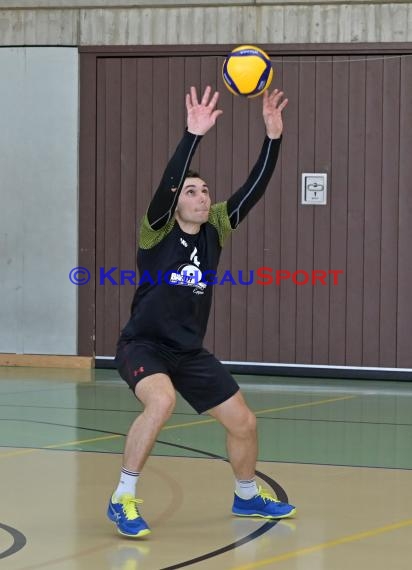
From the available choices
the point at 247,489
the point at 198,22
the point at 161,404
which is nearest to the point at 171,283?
the point at 161,404

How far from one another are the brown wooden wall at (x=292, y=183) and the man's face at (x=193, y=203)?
8392mm

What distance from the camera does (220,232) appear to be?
7.06 meters

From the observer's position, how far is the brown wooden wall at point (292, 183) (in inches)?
587

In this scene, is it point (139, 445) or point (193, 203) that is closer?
point (139, 445)

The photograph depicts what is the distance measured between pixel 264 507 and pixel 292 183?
28.6 feet

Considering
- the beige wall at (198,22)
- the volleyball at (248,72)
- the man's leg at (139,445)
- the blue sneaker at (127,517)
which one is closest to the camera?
the blue sneaker at (127,517)

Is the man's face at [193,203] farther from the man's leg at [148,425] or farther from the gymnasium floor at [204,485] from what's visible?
the gymnasium floor at [204,485]

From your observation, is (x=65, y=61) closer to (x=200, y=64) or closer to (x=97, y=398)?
(x=200, y=64)

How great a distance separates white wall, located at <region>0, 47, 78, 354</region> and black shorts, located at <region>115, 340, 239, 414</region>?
905 centimetres

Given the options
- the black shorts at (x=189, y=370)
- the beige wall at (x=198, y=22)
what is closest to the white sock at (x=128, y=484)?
the black shorts at (x=189, y=370)

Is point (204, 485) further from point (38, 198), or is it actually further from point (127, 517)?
point (38, 198)

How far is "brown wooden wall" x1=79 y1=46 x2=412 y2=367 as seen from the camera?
14.9 metres

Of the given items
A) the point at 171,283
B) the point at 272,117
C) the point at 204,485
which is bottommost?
the point at 204,485

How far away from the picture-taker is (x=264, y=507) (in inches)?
269
